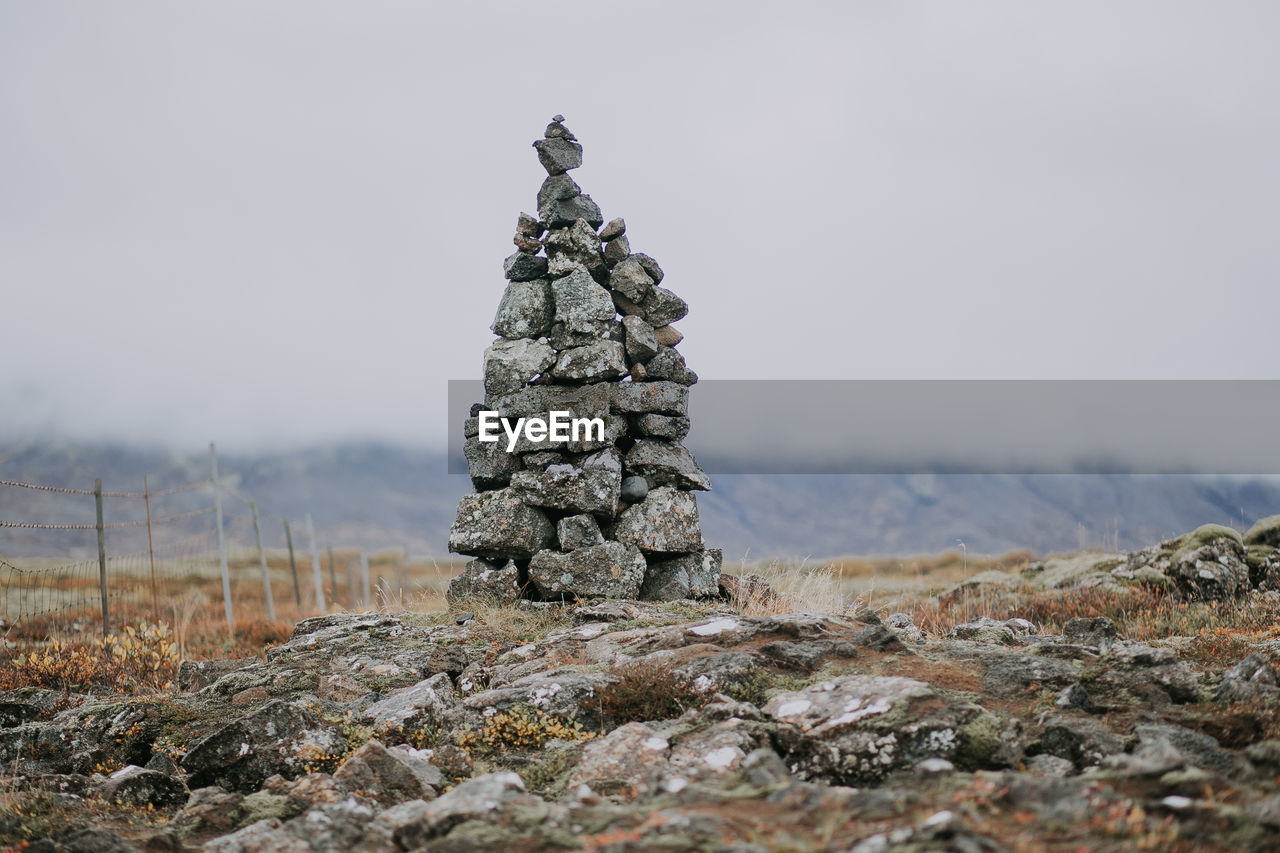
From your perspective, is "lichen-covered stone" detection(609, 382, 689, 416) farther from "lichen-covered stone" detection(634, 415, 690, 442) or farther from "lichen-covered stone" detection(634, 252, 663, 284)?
"lichen-covered stone" detection(634, 252, 663, 284)

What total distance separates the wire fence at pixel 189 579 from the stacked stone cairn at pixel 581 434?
213 centimetres

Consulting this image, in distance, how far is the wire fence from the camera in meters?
14.1

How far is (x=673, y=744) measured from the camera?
5621 millimetres

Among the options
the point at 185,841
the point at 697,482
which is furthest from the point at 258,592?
the point at 185,841

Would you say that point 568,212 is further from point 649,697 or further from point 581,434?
point 649,697

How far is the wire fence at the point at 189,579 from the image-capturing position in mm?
14148

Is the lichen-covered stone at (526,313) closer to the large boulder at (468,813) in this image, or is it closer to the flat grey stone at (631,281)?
the flat grey stone at (631,281)

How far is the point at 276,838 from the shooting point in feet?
14.8

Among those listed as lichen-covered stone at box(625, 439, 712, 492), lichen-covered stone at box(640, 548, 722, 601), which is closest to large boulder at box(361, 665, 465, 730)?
lichen-covered stone at box(640, 548, 722, 601)

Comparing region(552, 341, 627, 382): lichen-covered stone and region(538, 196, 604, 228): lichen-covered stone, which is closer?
region(552, 341, 627, 382): lichen-covered stone

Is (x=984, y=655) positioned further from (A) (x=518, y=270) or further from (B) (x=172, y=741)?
(A) (x=518, y=270)

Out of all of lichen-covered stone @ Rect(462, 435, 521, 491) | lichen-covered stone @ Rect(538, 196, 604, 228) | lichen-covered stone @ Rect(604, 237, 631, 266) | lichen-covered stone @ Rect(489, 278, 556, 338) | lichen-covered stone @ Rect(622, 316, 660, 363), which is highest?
lichen-covered stone @ Rect(538, 196, 604, 228)

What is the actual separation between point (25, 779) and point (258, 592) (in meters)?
31.5

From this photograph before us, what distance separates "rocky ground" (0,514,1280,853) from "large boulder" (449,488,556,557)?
1327mm
